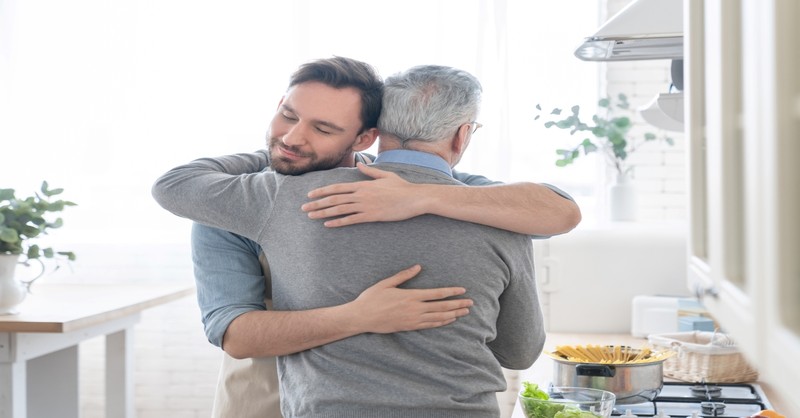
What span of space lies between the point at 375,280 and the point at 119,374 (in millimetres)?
2652

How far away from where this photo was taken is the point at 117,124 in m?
4.93

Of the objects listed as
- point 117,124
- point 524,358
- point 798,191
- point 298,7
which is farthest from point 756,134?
point 117,124

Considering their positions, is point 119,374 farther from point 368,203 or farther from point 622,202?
point 368,203

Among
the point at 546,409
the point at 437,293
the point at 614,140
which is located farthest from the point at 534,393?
the point at 614,140

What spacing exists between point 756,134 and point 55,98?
15.5ft

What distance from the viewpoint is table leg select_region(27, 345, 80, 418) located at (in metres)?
3.91

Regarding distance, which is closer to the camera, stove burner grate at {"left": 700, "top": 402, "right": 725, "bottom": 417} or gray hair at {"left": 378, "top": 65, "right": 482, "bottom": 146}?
gray hair at {"left": 378, "top": 65, "right": 482, "bottom": 146}

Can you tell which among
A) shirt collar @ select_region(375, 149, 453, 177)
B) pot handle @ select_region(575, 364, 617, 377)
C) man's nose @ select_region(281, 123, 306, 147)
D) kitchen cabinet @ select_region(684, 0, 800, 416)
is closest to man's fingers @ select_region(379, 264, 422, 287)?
shirt collar @ select_region(375, 149, 453, 177)

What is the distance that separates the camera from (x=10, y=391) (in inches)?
128

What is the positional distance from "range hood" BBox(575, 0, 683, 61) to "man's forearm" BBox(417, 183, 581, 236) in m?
0.57

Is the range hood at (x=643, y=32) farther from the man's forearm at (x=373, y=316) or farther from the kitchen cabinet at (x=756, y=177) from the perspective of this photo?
the kitchen cabinet at (x=756, y=177)

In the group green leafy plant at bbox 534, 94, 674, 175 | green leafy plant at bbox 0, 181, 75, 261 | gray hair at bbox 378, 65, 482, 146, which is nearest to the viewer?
gray hair at bbox 378, 65, 482, 146

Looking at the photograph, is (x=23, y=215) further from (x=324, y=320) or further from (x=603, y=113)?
(x=603, y=113)

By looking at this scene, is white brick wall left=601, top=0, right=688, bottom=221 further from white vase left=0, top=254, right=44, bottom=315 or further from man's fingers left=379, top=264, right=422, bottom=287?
man's fingers left=379, top=264, right=422, bottom=287
